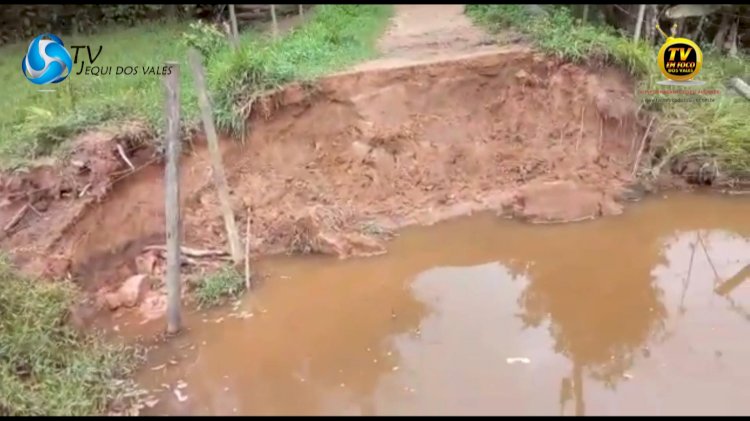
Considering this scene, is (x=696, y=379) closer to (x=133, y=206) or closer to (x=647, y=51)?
(x=647, y=51)

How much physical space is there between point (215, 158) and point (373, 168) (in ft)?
6.09

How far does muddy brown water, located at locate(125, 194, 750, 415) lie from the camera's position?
14.6ft

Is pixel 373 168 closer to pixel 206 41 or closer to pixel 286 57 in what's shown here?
pixel 286 57

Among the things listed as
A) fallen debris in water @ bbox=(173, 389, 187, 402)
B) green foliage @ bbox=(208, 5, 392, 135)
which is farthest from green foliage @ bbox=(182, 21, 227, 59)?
fallen debris in water @ bbox=(173, 389, 187, 402)

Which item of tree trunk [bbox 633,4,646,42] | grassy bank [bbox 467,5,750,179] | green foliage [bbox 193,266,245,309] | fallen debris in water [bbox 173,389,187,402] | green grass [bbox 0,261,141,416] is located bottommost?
fallen debris in water [bbox 173,389,187,402]

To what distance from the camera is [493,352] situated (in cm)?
481

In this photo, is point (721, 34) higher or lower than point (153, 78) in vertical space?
lower

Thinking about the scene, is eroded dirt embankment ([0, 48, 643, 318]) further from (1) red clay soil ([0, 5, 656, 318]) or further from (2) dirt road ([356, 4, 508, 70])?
(2) dirt road ([356, 4, 508, 70])

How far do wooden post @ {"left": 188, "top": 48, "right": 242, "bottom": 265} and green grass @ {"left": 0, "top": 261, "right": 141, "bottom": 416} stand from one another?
1.30 metres

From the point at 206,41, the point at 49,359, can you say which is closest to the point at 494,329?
the point at 49,359

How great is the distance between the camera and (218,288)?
557 cm

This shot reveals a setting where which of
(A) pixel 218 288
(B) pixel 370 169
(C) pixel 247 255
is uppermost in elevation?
(B) pixel 370 169

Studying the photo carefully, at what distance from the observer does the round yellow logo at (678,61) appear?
23.9 ft

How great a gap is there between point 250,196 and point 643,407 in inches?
148
